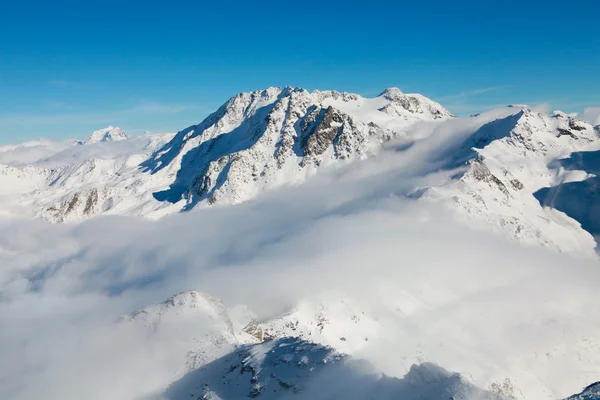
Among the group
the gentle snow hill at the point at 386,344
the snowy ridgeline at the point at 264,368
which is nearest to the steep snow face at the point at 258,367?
the snowy ridgeline at the point at 264,368

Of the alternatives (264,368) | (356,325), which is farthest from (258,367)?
(356,325)

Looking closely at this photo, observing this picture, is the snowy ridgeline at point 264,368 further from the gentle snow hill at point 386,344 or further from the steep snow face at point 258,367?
the gentle snow hill at point 386,344

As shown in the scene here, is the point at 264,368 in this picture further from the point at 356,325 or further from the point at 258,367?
the point at 356,325

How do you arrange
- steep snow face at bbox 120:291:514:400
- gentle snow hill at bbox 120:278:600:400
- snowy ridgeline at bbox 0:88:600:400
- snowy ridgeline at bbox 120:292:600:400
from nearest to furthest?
1. snowy ridgeline at bbox 120:292:600:400
2. steep snow face at bbox 120:291:514:400
3. gentle snow hill at bbox 120:278:600:400
4. snowy ridgeline at bbox 0:88:600:400

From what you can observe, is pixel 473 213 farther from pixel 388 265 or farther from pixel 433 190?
pixel 388 265

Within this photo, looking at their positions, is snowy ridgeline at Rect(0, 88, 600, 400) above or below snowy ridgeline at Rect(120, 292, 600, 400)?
below

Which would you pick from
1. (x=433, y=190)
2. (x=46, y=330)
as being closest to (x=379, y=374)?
(x=46, y=330)

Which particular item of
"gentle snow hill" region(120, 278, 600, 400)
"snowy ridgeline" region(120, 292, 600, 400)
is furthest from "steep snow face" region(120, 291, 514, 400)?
"gentle snow hill" region(120, 278, 600, 400)

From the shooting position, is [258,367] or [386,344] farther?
[386,344]

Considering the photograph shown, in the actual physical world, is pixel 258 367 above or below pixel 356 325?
above

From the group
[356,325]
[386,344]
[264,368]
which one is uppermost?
[264,368]

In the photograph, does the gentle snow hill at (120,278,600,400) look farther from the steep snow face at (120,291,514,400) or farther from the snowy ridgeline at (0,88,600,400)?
the snowy ridgeline at (0,88,600,400)

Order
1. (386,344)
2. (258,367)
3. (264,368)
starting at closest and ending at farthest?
1. (264,368)
2. (258,367)
3. (386,344)
